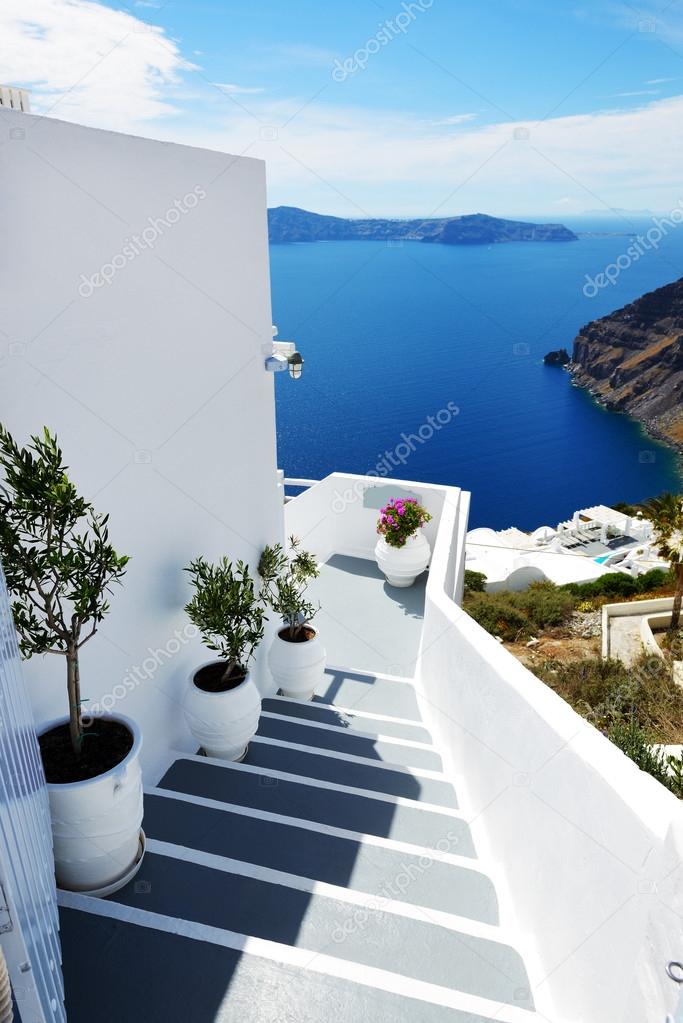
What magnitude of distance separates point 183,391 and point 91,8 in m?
2.74

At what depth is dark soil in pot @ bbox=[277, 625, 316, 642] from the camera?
5.14m

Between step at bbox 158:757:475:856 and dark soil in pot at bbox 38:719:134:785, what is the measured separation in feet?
3.67

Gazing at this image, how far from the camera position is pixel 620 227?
7387 inches

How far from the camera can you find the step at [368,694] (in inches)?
217

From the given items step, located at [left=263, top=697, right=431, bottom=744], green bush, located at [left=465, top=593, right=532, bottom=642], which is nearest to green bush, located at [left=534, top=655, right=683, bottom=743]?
step, located at [left=263, top=697, right=431, bottom=744]

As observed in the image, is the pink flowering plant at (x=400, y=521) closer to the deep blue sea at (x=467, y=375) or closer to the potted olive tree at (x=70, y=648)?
the potted olive tree at (x=70, y=648)

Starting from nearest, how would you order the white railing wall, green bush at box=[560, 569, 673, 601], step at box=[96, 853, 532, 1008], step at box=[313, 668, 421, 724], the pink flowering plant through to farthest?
the white railing wall < step at box=[96, 853, 532, 1008] < step at box=[313, 668, 421, 724] < the pink flowering plant < green bush at box=[560, 569, 673, 601]

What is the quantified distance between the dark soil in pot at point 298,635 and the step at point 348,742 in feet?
1.96

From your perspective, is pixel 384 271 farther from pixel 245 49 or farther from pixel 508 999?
pixel 508 999

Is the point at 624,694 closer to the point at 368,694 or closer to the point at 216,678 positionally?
the point at 368,694

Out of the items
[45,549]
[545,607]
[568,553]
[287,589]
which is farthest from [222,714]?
[568,553]

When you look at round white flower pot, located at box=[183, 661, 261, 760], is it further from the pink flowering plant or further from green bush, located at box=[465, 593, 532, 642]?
green bush, located at box=[465, 593, 532, 642]

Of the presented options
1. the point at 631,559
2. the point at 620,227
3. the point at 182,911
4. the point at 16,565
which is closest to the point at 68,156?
the point at 16,565

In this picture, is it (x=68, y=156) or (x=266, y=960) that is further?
(x=68, y=156)
